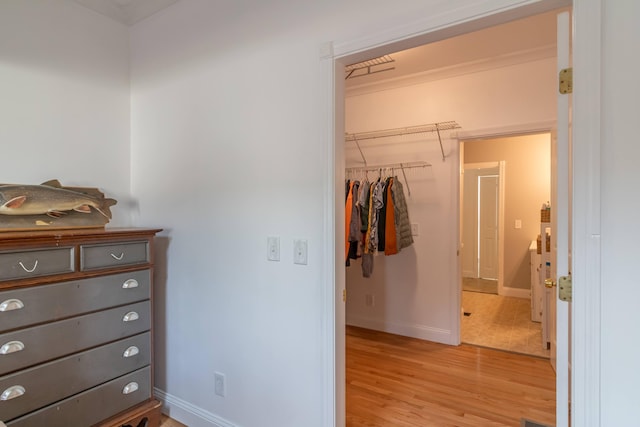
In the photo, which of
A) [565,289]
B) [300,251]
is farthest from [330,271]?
[565,289]

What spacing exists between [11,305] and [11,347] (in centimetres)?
19

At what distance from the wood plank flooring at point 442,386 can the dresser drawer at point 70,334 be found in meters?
1.47

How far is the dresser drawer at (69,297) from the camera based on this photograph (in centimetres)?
149

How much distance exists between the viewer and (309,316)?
5.45 ft

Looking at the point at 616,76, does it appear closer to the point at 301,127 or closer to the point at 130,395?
the point at 301,127

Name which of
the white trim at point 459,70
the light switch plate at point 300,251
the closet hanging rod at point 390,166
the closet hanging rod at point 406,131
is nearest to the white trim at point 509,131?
the closet hanging rod at point 406,131

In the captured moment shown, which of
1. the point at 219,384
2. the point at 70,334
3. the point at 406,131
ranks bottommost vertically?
the point at 219,384

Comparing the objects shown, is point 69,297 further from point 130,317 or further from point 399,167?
point 399,167

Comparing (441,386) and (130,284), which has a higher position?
(130,284)

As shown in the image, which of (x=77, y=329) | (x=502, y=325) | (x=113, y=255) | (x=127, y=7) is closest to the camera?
(x=77, y=329)

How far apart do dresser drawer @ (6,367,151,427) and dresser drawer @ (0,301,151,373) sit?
240 millimetres

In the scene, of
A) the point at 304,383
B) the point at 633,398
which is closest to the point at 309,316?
the point at 304,383

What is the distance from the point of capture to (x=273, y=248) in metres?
1.77

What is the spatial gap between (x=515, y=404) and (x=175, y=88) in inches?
125
